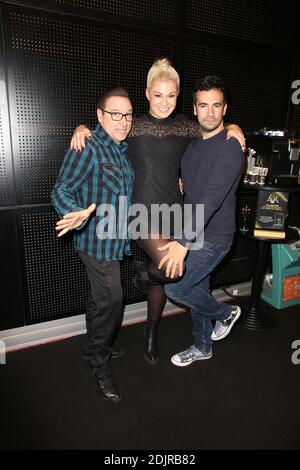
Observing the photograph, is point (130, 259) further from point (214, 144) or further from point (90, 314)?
point (214, 144)

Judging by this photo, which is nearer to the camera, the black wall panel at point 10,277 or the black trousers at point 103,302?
the black trousers at point 103,302

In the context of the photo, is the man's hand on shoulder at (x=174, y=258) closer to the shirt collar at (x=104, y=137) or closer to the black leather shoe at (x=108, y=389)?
the shirt collar at (x=104, y=137)

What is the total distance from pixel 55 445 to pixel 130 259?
5.16ft

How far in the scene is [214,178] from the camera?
6.44 ft

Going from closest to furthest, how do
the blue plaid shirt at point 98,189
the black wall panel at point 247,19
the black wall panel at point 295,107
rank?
the blue plaid shirt at point 98,189 → the black wall panel at point 247,19 → the black wall panel at point 295,107

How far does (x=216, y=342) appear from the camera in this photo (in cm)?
284

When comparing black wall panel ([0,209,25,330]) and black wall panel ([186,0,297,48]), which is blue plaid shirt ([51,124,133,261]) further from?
black wall panel ([186,0,297,48])

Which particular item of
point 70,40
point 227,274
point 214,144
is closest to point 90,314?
point 214,144

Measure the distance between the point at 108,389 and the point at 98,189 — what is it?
130 centimetres

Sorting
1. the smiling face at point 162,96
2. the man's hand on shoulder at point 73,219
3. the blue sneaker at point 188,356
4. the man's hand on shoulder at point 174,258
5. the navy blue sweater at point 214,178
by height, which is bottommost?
the blue sneaker at point 188,356

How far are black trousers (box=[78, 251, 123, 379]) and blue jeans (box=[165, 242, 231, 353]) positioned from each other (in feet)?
1.39

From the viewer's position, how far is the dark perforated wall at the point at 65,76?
2.32 meters

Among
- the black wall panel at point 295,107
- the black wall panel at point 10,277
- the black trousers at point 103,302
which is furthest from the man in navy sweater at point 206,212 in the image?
the black wall panel at point 295,107
